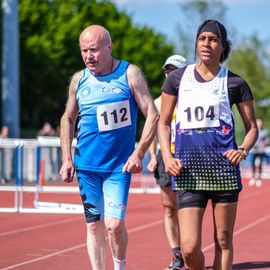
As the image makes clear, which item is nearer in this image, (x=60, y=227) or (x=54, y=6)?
(x=60, y=227)

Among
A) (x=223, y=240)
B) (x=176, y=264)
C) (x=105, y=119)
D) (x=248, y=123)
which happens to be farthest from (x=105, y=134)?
(x=176, y=264)

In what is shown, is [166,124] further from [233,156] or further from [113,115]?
[113,115]

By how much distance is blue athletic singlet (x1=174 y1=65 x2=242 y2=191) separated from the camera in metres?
6.72

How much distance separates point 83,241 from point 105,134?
16.2 feet

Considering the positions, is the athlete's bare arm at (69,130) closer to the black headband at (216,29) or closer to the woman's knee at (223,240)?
the black headband at (216,29)

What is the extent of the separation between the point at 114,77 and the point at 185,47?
6025 centimetres

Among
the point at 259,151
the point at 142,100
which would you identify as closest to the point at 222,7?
the point at 259,151

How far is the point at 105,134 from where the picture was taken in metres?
7.56

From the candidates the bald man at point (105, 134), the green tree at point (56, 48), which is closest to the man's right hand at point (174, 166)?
the bald man at point (105, 134)

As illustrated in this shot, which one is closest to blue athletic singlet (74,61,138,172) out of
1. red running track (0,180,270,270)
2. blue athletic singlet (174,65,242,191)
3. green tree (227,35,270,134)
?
blue athletic singlet (174,65,242,191)

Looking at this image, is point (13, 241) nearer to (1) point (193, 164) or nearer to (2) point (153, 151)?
(2) point (153, 151)

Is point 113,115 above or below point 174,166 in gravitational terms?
above

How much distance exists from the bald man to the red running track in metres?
2.16

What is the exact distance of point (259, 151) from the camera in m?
30.1
